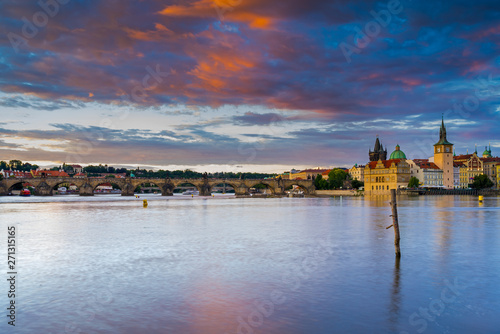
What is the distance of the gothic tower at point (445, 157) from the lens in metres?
141

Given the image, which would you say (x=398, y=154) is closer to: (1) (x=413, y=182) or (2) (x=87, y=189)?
(1) (x=413, y=182)

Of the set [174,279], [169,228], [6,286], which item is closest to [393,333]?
[174,279]

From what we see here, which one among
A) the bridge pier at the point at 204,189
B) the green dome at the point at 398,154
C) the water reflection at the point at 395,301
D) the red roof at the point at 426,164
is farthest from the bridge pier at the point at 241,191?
the water reflection at the point at 395,301

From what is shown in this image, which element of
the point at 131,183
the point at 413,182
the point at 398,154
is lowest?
the point at 131,183

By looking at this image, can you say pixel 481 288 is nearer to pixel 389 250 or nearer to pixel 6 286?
pixel 389 250

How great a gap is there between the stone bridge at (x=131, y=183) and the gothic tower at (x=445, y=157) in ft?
134

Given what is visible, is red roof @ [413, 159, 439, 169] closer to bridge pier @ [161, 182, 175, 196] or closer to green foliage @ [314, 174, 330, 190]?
green foliage @ [314, 174, 330, 190]

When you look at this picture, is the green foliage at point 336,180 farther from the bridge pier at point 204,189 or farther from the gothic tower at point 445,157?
the bridge pier at point 204,189

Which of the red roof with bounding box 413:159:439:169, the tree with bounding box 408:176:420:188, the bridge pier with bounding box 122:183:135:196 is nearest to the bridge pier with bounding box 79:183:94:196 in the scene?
the bridge pier with bounding box 122:183:135:196

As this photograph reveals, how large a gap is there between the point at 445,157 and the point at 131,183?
9476 cm

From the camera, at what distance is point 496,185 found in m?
147

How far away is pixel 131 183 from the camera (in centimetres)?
12631

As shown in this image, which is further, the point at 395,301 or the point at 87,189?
the point at 87,189

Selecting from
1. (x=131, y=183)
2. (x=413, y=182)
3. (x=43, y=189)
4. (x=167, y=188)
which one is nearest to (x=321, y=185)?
Answer: (x=413, y=182)
